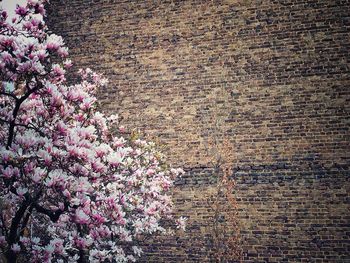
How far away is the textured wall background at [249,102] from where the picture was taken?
6.27 m

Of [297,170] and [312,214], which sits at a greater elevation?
[297,170]

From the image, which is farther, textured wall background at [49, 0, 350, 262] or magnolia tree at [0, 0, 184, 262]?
textured wall background at [49, 0, 350, 262]

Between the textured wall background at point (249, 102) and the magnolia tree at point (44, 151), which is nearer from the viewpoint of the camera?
the magnolia tree at point (44, 151)

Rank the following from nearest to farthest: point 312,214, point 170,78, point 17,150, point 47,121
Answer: point 17,150 < point 47,121 < point 312,214 < point 170,78

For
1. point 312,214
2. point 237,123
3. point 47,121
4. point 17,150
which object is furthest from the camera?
point 237,123

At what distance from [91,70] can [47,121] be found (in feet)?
13.3

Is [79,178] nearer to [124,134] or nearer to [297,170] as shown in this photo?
[124,134]

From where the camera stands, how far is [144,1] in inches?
295

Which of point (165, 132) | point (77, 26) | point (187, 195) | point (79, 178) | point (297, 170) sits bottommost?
point (79, 178)

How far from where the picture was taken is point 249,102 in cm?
677

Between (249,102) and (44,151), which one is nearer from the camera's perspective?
(44,151)

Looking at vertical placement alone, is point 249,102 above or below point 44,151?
above

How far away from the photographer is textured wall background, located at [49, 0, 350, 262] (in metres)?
6.27

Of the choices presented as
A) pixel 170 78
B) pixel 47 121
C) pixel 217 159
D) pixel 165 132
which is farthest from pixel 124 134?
pixel 47 121
